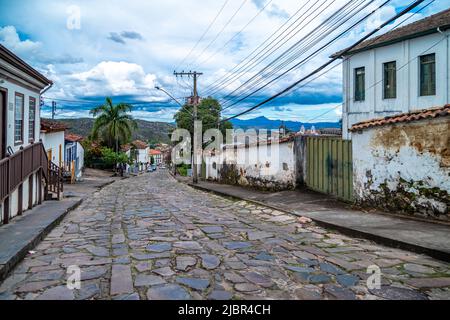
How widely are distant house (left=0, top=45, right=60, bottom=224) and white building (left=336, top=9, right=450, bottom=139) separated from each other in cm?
1099

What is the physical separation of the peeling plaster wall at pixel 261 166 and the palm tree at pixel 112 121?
29778 mm

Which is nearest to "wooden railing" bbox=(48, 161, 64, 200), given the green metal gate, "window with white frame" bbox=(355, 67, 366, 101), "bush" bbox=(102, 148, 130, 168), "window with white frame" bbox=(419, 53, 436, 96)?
the green metal gate

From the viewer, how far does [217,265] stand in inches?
202

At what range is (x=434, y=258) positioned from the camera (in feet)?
18.0

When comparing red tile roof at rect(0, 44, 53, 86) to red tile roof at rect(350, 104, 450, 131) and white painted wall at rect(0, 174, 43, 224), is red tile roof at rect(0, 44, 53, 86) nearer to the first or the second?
white painted wall at rect(0, 174, 43, 224)

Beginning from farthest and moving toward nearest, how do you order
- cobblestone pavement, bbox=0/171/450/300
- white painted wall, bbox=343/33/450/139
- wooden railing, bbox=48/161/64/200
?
1. white painted wall, bbox=343/33/450/139
2. wooden railing, bbox=48/161/64/200
3. cobblestone pavement, bbox=0/171/450/300

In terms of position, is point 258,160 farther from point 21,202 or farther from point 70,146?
point 70,146

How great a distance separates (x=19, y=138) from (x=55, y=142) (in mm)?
15024

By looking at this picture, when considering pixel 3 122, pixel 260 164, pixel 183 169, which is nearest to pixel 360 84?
pixel 260 164

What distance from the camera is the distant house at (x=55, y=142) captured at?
2161 cm

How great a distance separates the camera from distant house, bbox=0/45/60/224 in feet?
25.9

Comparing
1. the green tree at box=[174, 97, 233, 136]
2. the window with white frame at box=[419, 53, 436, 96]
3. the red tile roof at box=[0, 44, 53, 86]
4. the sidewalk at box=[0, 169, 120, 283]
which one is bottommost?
the sidewalk at box=[0, 169, 120, 283]

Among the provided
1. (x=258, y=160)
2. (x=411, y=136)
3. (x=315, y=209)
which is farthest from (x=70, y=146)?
(x=411, y=136)
